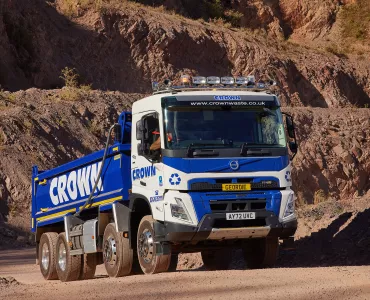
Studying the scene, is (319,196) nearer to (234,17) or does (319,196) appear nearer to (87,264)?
(234,17)

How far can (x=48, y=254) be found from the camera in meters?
21.1

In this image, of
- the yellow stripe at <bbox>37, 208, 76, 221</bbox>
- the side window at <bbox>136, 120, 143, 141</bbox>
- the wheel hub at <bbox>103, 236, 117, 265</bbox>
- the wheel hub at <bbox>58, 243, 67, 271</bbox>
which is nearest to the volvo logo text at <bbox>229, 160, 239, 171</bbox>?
the side window at <bbox>136, 120, 143, 141</bbox>

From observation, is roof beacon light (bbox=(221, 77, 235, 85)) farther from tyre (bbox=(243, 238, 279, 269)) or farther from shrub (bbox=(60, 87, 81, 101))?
shrub (bbox=(60, 87, 81, 101))

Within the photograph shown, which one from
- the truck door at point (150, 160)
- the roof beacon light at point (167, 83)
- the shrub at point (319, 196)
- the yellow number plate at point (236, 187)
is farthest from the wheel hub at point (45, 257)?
the shrub at point (319, 196)

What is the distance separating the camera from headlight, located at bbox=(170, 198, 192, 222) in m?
16.2

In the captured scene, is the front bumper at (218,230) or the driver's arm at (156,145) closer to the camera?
the front bumper at (218,230)

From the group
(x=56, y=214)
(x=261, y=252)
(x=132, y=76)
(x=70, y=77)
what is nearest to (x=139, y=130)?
(x=261, y=252)

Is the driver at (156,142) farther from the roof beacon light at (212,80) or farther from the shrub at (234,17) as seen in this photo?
the shrub at (234,17)

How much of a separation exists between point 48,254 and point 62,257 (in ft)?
2.40

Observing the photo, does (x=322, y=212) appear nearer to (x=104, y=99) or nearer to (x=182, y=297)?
(x=182, y=297)

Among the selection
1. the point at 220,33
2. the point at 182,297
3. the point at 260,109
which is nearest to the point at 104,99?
the point at 220,33

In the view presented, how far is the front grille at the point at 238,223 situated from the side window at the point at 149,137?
4.95 ft

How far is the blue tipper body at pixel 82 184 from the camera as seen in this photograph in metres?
17.5

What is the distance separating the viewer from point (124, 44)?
1981 inches
